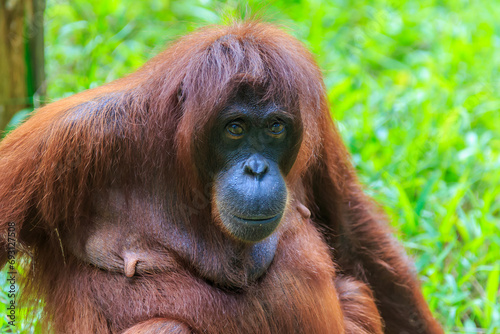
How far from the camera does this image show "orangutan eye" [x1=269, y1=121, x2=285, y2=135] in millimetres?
2477

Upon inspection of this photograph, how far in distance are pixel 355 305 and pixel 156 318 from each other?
1.12m

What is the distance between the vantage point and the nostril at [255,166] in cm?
238

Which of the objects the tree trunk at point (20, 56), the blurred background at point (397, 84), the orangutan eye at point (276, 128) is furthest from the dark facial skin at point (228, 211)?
the tree trunk at point (20, 56)

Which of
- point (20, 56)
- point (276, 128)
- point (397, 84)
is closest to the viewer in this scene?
point (276, 128)

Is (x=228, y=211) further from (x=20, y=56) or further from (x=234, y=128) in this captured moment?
(x=20, y=56)

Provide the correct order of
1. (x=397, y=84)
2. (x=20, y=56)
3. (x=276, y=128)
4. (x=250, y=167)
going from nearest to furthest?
(x=250, y=167), (x=276, y=128), (x=20, y=56), (x=397, y=84)

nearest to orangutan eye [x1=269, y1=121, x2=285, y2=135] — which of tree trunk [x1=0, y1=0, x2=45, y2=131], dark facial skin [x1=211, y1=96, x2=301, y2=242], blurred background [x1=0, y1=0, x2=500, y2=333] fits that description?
dark facial skin [x1=211, y1=96, x2=301, y2=242]

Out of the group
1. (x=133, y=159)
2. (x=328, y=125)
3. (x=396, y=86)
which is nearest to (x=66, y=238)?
(x=133, y=159)

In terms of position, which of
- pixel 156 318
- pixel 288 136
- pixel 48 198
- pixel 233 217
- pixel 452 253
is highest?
pixel 288 136

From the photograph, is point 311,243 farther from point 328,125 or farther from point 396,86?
point 396,86

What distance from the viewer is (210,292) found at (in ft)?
8.41

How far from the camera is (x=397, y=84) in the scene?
5.57 m

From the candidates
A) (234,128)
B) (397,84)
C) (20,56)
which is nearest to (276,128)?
(234,128)

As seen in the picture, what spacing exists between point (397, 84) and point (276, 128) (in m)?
3.37
